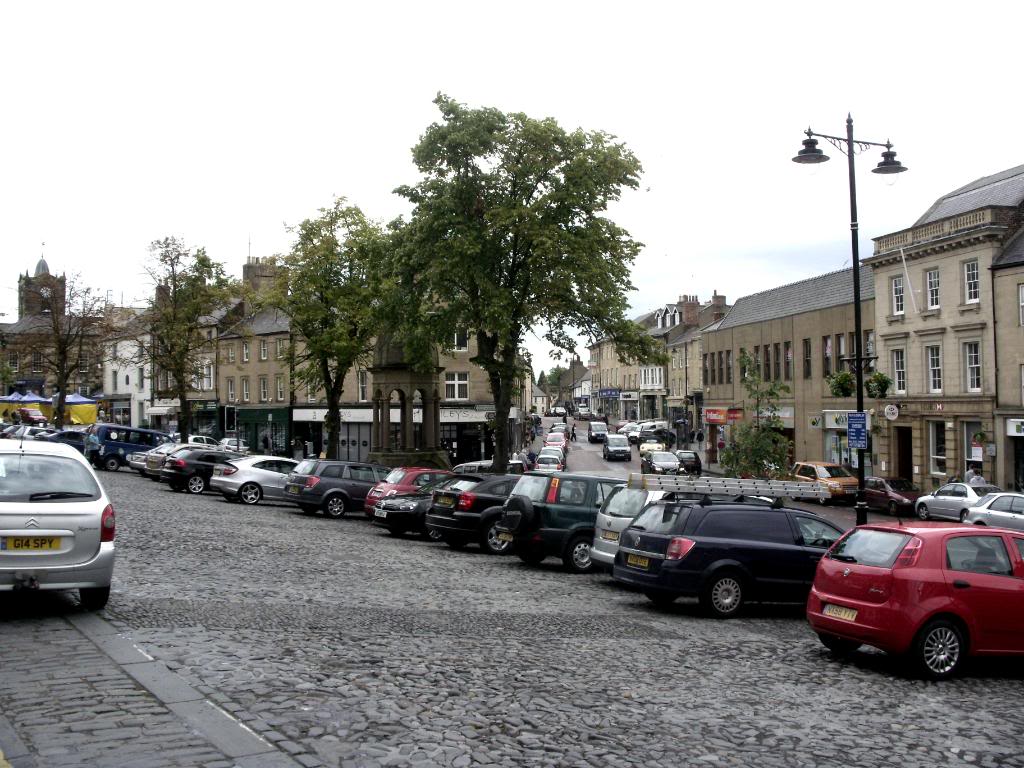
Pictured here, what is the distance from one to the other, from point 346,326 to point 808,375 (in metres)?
26.0

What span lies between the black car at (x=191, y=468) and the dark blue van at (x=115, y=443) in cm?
1148

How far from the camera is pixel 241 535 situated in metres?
20.2

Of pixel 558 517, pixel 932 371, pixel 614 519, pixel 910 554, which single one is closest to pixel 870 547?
pixel 910 554

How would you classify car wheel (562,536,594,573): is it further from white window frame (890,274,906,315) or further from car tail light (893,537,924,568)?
white window frame (890,274,906,315)

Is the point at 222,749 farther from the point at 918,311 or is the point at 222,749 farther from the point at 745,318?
the point at 745,318

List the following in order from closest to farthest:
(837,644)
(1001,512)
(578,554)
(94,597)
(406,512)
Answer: (94,597) → (837,644) → (578,554) → (406,512) → (1001,512)

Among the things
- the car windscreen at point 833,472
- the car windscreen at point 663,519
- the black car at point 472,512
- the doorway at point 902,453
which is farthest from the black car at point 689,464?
the car windscreen at point 663,519

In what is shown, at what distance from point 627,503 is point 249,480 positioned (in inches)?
696

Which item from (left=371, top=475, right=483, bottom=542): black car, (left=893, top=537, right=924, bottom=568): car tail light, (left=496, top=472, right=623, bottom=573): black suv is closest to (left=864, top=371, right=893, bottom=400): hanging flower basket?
(left=371, top=475, right=483, bottom=542): black car

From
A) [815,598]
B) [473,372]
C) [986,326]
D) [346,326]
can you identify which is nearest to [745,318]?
[473,372]

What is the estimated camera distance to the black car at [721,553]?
528 inches

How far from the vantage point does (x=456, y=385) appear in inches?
2303

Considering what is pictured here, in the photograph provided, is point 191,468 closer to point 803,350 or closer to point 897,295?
point 897,295

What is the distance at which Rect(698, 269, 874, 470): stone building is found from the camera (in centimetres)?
4984
